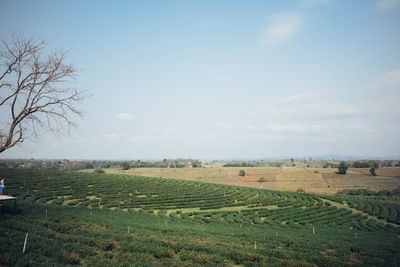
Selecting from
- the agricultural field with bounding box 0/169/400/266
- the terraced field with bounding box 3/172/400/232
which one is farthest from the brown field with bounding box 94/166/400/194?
the agricultural field with bounding box 0/169/400/266

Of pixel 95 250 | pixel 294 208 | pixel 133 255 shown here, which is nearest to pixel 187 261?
pixel 133 255

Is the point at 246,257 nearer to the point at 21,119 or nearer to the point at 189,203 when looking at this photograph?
the point at 21,119

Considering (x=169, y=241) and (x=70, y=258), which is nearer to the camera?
(x=70, y=258)

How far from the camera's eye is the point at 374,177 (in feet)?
379

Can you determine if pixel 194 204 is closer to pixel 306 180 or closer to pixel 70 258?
pixel 70 258

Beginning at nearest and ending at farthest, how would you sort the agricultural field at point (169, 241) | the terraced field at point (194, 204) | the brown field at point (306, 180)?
1. the agricultural field at point (169, 241)
2. the terraced field at point (194, 204)
3. the brown field at point (306, 180)

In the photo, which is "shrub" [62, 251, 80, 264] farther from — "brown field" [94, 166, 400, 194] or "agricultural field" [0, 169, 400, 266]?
"brown field" [94, 166, 400, 194]

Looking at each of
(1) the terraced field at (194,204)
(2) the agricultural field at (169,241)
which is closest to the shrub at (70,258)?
(2) the agricultural field at (169,241)

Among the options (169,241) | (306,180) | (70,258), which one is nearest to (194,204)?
(169,241)

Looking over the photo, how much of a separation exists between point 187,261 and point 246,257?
3.31 metres

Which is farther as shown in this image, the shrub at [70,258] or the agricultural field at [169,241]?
the agricultural field at [169,241]

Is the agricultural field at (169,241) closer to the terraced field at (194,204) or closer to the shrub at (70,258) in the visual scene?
the shrub at (70,258)

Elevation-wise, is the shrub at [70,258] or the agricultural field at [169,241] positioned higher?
the shrub at [70,258]

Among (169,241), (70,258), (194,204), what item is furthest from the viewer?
(194,204)
